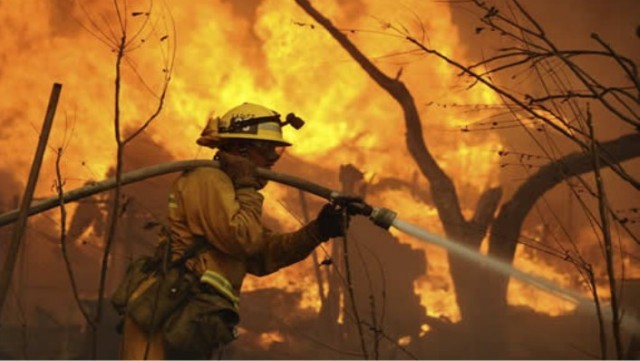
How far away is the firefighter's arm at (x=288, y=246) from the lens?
3.42 m

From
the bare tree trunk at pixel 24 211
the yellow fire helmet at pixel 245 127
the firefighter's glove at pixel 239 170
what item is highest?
the yellow fire helmet at pixel 245 127

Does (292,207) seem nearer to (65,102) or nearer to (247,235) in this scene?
(65,102)

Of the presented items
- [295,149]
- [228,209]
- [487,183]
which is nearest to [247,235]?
[228,209]

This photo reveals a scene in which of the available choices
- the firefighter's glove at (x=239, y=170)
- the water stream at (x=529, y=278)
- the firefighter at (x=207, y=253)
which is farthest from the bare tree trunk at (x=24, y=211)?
the water stream at (x=529, y=278)

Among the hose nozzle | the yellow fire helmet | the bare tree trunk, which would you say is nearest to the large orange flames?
the yellow fire helmet

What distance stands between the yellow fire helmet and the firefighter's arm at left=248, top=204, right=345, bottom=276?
1.46 feet

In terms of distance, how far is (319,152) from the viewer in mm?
9414

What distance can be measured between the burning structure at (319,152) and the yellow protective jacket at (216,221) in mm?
5733

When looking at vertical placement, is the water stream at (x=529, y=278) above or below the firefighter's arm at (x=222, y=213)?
above

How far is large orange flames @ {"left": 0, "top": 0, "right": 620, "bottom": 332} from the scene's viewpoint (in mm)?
8688

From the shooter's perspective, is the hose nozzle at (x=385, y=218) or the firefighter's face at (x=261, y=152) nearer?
the hose nozzle at (x=385, y=218)

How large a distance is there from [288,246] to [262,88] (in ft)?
19.5

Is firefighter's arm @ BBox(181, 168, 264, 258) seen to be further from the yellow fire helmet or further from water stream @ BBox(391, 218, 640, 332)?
water stream @ BBox(391, 218, 640, 332)

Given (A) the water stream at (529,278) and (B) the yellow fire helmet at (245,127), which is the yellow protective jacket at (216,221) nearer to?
(B) the yellow fire helmet at (245,127)
